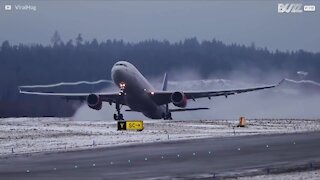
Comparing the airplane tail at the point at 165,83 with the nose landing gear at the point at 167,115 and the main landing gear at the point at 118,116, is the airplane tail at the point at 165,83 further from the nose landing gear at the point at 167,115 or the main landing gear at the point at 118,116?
the main landing gear at the point at 118,116

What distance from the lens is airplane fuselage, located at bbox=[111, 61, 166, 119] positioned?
243 feet

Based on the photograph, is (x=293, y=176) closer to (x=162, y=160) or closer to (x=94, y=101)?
(x=162, y=160)

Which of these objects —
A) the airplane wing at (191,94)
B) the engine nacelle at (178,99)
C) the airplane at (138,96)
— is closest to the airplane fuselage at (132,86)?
the airplane at (138,96)

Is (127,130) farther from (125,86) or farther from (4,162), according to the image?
(4,162)

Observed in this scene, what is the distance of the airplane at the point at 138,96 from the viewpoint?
7431cm

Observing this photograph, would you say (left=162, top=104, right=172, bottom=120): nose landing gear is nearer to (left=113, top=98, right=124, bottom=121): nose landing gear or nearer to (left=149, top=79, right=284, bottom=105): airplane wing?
(left=149, top=79, right=284, bottom=105): airplane wing

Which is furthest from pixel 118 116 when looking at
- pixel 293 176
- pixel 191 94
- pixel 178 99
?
pixel 293 176

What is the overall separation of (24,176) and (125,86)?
4999 cm

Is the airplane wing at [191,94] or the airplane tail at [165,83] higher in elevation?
the airplane tail at [165,83]

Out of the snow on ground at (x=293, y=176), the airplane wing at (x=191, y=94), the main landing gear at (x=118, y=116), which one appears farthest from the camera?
the airplane wing at (x=191, y=94)

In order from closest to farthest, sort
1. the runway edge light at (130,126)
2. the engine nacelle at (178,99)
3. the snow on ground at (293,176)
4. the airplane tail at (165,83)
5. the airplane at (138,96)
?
1. the snow on ground at (293,176)
2. the runway edge light at (130,126)
3. the airplane at (138,96)
4. the engine nacelle at (178,99)
5. the airplane tail at (165,83)

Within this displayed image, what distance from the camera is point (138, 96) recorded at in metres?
75.3

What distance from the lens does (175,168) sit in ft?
85.7

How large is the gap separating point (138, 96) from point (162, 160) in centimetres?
4597
